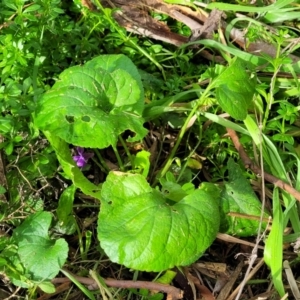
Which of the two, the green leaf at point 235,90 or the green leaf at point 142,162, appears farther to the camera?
the green leaf at point 142,162

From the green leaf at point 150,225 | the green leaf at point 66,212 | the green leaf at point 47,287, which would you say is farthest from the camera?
the green leaf at point 66,212

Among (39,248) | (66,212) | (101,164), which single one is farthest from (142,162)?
(39,248)

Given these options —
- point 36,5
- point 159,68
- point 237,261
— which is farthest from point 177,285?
point 36,5

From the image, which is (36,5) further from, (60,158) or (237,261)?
(237,261)

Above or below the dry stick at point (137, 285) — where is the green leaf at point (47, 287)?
above

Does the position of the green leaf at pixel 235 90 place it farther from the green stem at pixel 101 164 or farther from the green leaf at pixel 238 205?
the green stem at pixel 101 164

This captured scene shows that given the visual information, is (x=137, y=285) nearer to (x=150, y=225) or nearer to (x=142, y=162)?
(x=150, y=225)

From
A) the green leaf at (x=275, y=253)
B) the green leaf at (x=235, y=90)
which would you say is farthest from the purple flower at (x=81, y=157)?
the green leaf at (x=275, y=253)
